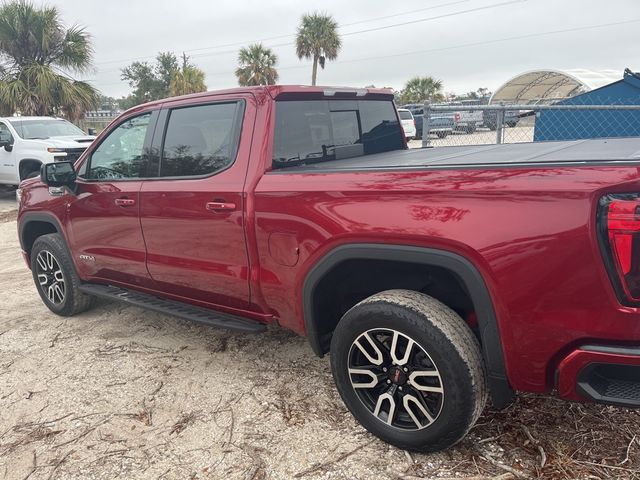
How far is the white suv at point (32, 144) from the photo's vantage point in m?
10.1

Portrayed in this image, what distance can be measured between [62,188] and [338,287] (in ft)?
8.59

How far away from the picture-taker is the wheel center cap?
2.49 m

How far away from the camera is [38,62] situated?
15523 millimetres

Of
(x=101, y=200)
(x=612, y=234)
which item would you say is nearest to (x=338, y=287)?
(x=612, y=234)

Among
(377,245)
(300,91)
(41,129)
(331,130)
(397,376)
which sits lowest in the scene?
(397,376)

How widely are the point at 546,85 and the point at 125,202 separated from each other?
3447 centimetres

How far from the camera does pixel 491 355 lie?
2219mm

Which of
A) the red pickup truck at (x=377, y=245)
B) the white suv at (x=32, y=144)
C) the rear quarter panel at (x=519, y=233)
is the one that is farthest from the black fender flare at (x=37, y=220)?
the white suv at (x=32, y=144)

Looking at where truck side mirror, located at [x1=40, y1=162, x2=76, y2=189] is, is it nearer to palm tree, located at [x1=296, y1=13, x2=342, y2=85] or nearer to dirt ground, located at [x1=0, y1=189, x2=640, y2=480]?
dirt ground, located at [x1=0, y1=189, x2=640, y2=480]

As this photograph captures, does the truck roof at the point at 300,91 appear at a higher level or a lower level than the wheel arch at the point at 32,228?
higher

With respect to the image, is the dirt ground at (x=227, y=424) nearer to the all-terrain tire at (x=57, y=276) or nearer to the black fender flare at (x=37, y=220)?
the all-terrain tire at (x=57, y=276)

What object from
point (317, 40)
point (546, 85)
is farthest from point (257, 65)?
point (546, 85)

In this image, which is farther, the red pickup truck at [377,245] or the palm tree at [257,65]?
the palm tree at [257,65]

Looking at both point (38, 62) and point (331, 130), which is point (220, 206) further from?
point (38, 62)
